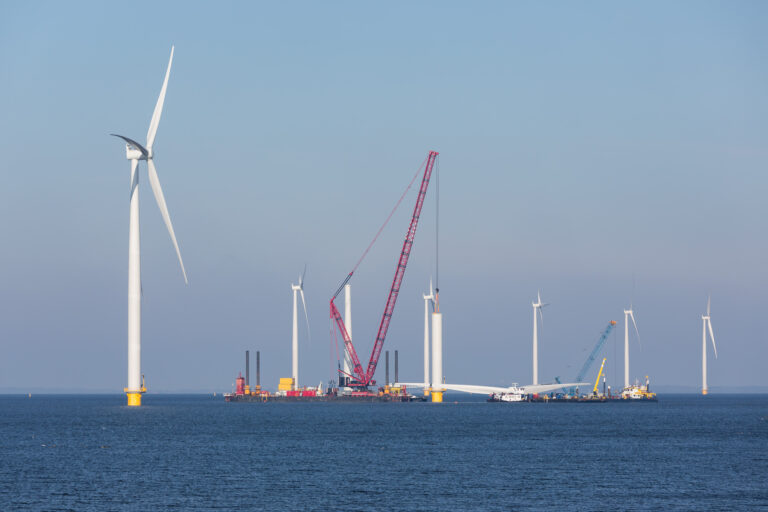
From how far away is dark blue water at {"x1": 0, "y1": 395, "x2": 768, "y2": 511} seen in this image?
7650cm

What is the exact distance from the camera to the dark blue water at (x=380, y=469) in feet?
251

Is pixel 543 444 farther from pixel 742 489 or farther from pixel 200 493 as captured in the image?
pixel 200 493

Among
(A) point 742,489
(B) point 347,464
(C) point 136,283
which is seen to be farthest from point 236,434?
(A) point 742,489

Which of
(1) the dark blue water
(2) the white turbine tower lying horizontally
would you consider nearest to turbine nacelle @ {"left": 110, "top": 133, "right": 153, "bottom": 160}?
(2) the white turbine tower lying horizontally

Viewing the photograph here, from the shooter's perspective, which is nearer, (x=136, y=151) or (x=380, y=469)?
(x=380, y=469)

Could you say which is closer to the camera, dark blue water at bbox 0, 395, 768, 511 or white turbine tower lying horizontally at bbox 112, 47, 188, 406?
dark blue water at bbox 0, 395, 768, 511

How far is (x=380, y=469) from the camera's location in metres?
98.6

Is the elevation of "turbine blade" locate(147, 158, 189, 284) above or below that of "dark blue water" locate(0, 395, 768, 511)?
above

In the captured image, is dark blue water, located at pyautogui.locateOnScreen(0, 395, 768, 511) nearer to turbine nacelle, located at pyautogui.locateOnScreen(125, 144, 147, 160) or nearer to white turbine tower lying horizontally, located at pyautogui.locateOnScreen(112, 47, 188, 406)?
white turbine tower lying horizontally, located at pyautogui.locateOnScreen(112, 47, 188, 406)

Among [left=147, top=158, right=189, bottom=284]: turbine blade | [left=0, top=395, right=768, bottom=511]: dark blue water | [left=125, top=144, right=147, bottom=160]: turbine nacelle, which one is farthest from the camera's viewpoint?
[left=125, top=144, right=147, bottom=160]: turbine nacelle

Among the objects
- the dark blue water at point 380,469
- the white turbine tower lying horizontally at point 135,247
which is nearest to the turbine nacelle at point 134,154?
the white turbine tower lying horizontally at point 135,247

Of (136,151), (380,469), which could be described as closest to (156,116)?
(136,151)

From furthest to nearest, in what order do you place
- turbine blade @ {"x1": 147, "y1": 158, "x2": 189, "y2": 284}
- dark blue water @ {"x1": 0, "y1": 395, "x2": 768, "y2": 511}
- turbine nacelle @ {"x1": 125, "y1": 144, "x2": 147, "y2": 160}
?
turbine nacelle @ {"x1": 125, "y1": 144, "x2": 147, "y2": 160} → turbine blade @ {"x1": 147, "y1": 158, "x2": 189, "y2": 284} → dark blue water @ {"x1": 0, "y1": 395, "x2": 768, "y2": 511}

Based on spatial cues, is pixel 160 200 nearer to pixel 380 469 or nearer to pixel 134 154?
pixel 134 154
